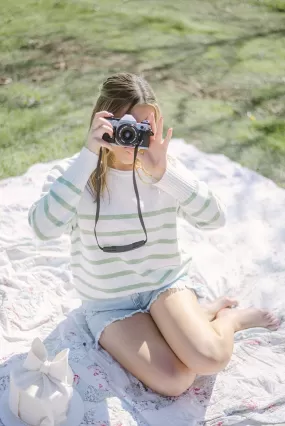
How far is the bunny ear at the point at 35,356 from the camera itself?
1.99 meters

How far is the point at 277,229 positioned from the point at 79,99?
1633 mm

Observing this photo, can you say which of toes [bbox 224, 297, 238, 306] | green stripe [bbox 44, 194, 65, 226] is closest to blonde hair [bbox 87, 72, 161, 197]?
green stripe [bbox 44, 194, 65, 226]

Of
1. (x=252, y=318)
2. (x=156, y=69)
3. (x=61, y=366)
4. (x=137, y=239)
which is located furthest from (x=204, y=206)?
(x=156, y=69)

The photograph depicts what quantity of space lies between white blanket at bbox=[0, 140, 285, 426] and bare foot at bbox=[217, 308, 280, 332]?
3 cm

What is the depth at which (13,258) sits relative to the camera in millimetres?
2852

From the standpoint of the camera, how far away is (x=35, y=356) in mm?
1982

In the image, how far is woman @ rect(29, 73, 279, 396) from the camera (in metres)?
2.17

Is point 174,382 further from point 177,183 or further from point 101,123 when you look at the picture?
point 101,123

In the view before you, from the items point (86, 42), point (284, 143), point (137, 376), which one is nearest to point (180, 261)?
point (137, 376)

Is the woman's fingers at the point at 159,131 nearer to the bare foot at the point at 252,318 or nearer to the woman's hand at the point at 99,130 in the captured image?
the woman's hand at the point at 99,130

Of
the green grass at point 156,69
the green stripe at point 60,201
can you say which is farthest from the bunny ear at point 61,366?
the green grass at point 156,69

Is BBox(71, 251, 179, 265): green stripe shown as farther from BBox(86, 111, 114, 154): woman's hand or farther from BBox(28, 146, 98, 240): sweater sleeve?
BBox(86, 111, 114, 154): woman's hand

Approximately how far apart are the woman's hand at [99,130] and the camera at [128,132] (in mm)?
15

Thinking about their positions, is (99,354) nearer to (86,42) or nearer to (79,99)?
(79,99)
